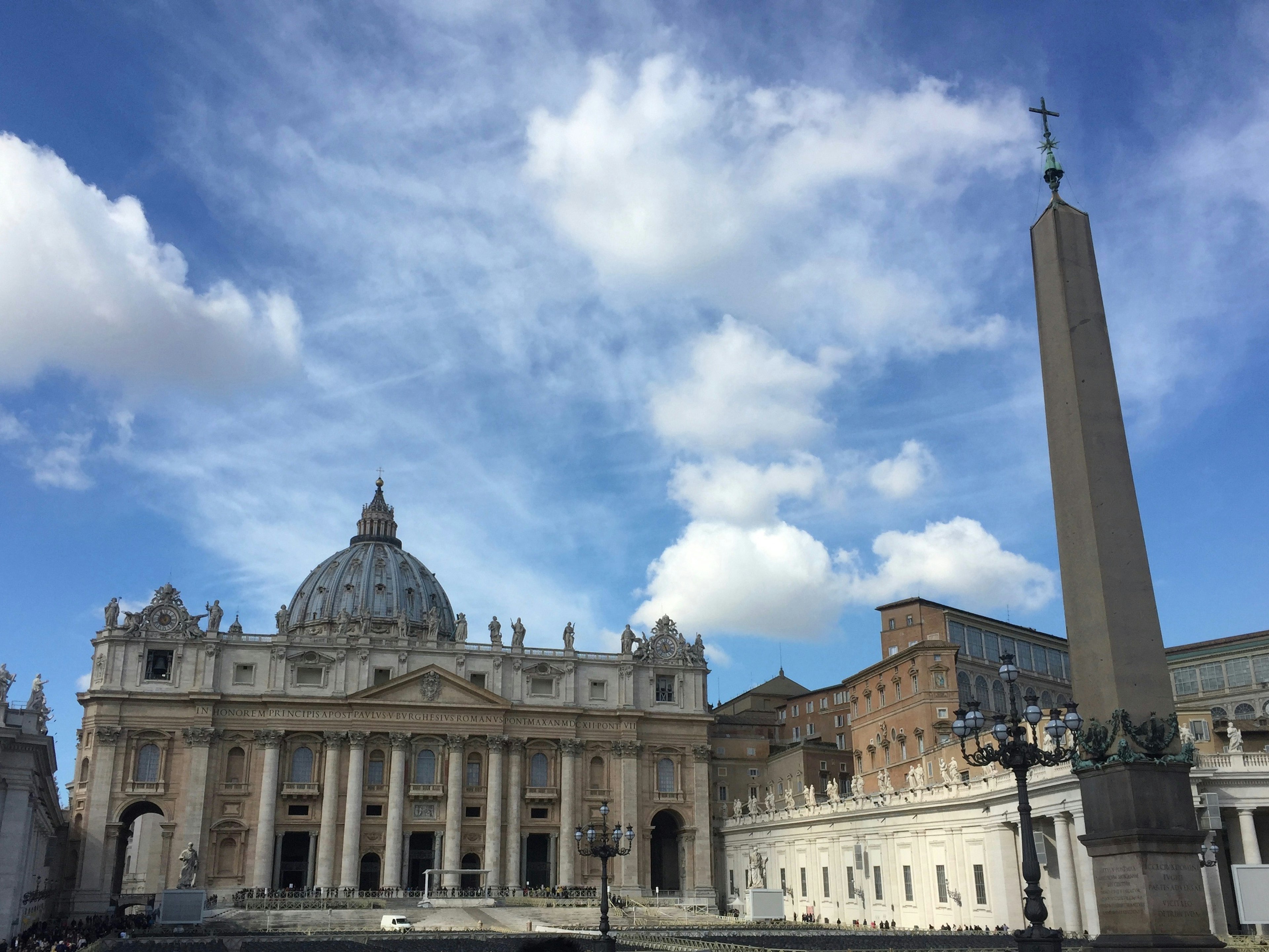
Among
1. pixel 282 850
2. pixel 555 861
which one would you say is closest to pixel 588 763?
pixel 555 861

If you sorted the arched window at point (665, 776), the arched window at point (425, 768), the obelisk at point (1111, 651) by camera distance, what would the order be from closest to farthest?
the obelisk at point (1111, 651) < the arched window at point (425, 768) < the arched window at point (665, 776)

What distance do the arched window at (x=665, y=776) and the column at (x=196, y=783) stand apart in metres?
31.9

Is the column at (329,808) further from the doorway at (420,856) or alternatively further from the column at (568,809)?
the column at (568,809)

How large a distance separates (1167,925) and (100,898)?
72.1 m

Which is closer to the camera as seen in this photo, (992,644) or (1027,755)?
(1027,755)

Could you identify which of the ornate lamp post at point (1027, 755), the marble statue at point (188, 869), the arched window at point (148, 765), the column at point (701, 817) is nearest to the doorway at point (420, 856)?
the marble statue at point (188, 869)

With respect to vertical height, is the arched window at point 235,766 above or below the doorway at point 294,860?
above

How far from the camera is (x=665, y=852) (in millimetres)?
89938

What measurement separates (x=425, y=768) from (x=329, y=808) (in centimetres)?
719

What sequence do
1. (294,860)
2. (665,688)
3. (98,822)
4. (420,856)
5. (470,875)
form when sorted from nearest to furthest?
(98,822) → (294,860) → (470,875) → (420,856) → (665,688)

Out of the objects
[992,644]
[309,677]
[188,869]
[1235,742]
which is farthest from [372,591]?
[1235,742]

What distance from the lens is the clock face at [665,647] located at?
90.9 metres

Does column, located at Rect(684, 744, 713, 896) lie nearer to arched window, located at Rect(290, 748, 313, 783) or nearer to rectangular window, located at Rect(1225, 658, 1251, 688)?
arched window, located at Rect(290, 748, 313, 783)

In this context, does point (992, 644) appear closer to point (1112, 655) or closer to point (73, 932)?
point (73, 932)
